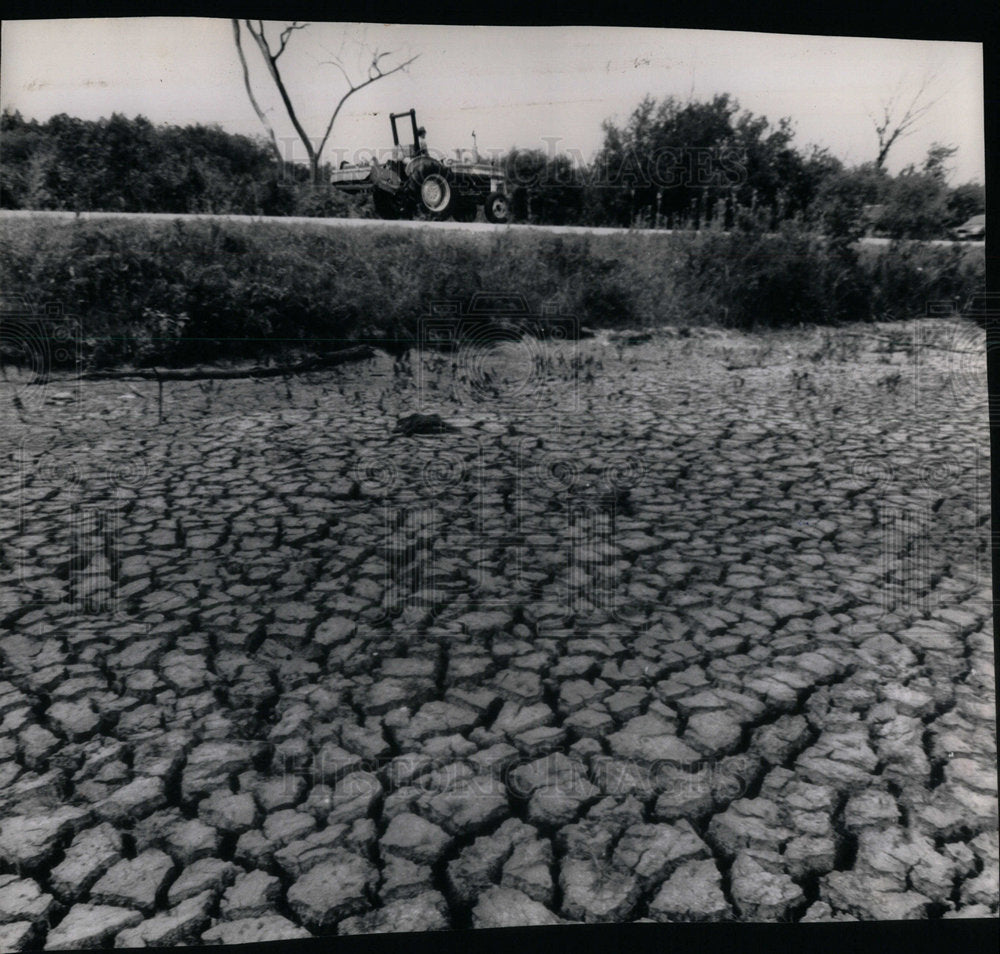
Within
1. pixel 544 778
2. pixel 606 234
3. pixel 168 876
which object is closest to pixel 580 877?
pixel 544 778

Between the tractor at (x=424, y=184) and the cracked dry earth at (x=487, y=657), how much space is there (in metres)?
0.89

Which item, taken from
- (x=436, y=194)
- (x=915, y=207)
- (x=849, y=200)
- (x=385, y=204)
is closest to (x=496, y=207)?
(x=436, y=194)

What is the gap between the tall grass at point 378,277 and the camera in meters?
3.88

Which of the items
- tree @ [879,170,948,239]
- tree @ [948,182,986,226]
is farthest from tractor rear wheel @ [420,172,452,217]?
tree @ [948,182,986,226]

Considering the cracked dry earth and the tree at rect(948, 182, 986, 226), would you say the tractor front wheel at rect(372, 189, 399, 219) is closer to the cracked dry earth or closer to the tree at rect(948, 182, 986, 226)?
the cracked dry earth

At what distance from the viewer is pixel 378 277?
4.13 metres

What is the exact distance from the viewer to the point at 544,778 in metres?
2.21

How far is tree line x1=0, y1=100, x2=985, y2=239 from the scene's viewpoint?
3318mm

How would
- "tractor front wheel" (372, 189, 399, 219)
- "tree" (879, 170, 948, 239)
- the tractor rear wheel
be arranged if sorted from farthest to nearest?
1. "tree" (879, 170, 948, 239)
2. "tractor front wheel" (372, 189, 399, 219)
3. the tractor rear wheel

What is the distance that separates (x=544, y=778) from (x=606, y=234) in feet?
8.48

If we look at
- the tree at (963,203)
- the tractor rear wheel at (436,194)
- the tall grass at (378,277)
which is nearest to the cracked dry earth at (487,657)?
the tall grass at (378,277)

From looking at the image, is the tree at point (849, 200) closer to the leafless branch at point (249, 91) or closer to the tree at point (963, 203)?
the tree at point (963, 203)

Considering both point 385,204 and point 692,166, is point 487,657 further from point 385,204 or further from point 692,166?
point 692,166

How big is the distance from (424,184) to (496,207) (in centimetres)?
33
